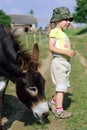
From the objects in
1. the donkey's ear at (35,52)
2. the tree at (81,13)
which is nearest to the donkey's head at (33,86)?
the donkey's ear at (35,52)

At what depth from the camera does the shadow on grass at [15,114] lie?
7.05 metres

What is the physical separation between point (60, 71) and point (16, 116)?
1.33 metres

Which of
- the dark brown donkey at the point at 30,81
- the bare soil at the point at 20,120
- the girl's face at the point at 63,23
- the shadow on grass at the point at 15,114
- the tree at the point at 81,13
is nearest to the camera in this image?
the dark brown donkey at the point at 30,81

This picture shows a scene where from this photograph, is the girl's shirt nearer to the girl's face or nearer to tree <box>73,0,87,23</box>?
the girl's face

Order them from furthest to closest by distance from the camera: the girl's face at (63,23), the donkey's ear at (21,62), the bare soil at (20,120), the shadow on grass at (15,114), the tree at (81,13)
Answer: the tree at (81,13)
the girl's face at (63,23)
the shadow on grass at (15,114)
the bare soil at (20,120)
the donkey's ear at (21,62)

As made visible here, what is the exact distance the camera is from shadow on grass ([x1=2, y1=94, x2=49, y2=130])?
278 inches

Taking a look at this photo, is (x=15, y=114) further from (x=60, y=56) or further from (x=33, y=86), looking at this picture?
(x=33, y=86)

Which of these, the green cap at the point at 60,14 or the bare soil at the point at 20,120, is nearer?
the bare soil at the point at 20,120

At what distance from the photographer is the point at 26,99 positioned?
5922 millimetres

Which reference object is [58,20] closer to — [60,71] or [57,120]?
[60,71]

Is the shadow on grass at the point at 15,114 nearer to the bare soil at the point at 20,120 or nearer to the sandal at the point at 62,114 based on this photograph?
the bare soil at the point at 20,120

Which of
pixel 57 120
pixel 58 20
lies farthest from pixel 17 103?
pixel 58 20

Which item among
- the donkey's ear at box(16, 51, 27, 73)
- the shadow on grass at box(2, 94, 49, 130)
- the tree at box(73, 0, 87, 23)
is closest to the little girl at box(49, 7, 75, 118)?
the shadow on grass at box(2, 94, 49, 130)

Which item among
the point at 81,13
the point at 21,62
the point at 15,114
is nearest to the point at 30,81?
the point at 21,62
